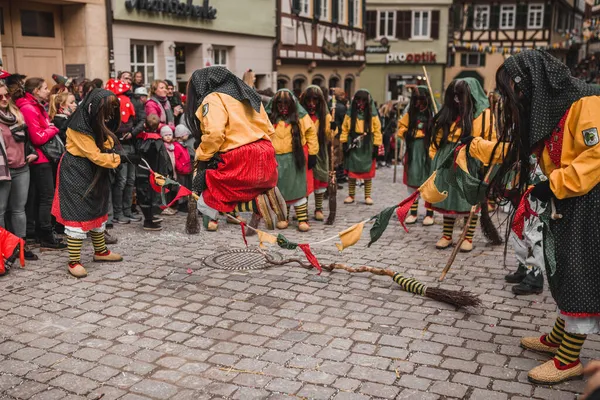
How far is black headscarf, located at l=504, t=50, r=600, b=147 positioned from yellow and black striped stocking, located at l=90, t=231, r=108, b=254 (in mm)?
4504

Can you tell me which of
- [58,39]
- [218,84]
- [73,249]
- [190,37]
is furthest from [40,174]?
[190,37]

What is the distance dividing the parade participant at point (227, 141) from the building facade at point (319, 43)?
15359 mm

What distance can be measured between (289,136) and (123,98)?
2.39 metres

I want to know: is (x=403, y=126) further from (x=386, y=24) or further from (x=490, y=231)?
(x=386, y=24)

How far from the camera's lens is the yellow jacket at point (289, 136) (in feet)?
26.8

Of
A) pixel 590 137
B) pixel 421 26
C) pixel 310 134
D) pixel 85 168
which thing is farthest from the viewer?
pixel 421 26

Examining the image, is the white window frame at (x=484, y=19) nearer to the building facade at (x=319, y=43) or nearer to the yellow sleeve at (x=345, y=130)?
Result: the building facade at (x=319, y=43)

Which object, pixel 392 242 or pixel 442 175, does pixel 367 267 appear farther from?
pixel 392 242

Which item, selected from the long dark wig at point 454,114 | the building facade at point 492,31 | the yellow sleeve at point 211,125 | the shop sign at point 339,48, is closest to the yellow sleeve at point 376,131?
the long dark wig at point 454,114

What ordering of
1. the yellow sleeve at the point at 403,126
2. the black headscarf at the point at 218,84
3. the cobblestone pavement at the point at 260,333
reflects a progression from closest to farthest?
the cobblestone pavement at the point at 260,333 → the black headscarf at the point at 218,84 → the yellow sleeve at the point at 403,126

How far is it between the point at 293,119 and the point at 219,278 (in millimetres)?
2711

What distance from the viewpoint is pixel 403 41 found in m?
36.5

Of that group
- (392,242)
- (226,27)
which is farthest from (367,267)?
(226,27)

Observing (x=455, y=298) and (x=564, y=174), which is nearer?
(x=564, y=174)
